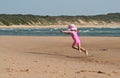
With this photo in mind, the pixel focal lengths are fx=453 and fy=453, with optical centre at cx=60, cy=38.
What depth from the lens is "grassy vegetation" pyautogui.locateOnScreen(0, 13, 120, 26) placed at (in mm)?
135200

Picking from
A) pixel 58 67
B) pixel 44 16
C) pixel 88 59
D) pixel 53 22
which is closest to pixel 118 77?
pixel 58 67

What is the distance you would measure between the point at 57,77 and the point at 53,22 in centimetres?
14325

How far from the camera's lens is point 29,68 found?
13422 millimetres

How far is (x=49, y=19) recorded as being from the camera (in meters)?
158

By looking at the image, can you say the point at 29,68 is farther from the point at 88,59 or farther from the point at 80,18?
the point at 80,18

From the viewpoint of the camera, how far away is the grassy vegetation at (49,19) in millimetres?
135200

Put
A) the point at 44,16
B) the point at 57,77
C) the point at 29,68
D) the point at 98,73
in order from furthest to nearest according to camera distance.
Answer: the point at 44,16 < the point at 29,68 < the point at 98,73 < the point at 57,77

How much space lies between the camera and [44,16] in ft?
546

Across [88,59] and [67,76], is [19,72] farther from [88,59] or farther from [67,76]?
[88,59]

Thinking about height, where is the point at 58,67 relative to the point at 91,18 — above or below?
above

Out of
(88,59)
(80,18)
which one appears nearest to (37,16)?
(80,18)

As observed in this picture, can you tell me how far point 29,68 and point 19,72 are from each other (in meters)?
0.91

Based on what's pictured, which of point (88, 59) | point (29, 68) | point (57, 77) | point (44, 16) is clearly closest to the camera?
point (57, 77)

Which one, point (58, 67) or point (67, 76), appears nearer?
point (67, 76)
